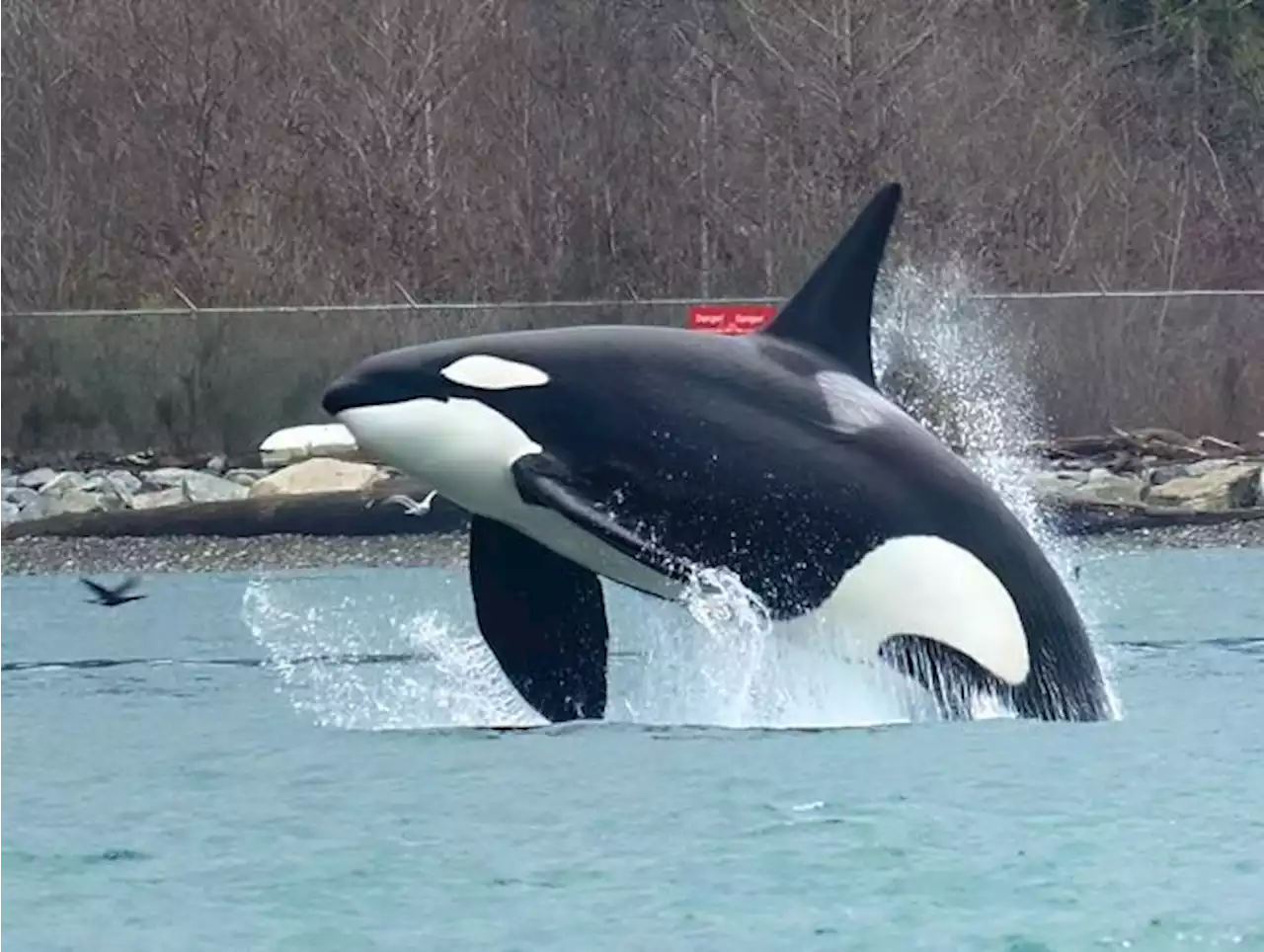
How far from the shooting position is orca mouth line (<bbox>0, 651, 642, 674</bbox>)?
56.0 ft

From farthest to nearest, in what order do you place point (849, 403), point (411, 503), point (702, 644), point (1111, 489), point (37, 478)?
point (37, 478)
point (1111, 489)
point (411, 503)
point (702, 644)
point (849, 403)

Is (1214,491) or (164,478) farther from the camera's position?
(164,478)

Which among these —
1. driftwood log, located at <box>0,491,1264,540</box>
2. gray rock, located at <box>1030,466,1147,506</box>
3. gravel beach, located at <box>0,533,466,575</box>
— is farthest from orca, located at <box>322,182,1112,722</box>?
gray rock, located at <box>1030,466,1147,506</box>

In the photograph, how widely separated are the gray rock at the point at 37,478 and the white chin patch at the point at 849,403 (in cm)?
1621

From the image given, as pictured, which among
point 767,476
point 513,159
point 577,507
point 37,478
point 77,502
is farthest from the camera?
point 513,159

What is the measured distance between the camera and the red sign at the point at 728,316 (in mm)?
26875

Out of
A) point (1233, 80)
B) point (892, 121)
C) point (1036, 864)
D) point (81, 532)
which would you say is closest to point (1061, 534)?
point (81, 532)

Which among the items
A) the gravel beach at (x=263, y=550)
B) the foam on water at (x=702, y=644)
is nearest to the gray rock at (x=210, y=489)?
the gravel beach at (x=263, y=550)

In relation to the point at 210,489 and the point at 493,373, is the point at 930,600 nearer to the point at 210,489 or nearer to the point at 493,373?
the point at 493,373

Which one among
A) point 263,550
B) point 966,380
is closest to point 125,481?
point 263,550

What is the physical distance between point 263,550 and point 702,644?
12.0 m

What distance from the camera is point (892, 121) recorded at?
3459 centimetres

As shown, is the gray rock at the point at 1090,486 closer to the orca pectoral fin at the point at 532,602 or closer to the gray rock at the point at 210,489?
the gray rock at the point at 210,489

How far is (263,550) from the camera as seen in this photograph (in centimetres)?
2425
